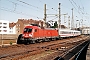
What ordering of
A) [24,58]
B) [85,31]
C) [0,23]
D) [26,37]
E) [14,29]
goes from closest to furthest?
[24,58] → [26,37] → [0,23] → [85,31] → [14,29]

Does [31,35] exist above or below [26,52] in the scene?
above

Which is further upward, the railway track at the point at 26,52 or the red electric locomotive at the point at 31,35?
the red electric locomotive at the point at 31,35

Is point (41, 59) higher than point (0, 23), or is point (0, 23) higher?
point (0, 23)

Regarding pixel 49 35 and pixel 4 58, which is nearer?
pixel 4 58

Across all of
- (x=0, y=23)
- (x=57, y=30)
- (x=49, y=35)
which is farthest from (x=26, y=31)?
(x=0, y=23)

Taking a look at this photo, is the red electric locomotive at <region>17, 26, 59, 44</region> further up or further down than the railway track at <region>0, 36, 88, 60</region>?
further up

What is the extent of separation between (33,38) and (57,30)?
51.9 ft

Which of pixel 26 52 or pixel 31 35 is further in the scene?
pixel 31 35

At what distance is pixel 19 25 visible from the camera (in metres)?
88.4

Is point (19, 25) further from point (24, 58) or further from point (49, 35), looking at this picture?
point (24, 58)

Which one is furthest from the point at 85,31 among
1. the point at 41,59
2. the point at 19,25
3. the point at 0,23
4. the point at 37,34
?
the point at 41,59

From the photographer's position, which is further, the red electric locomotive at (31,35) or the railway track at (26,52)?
the red electric locomotive at (31,35)

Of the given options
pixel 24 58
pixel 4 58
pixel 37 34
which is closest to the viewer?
pixel 4 58

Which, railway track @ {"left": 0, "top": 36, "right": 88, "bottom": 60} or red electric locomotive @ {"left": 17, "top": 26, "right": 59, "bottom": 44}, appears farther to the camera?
red electric locomotive @ {"left": 17, "top": 26, "right": 59, "bottom": 44}
